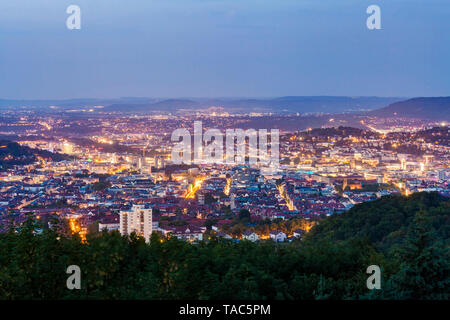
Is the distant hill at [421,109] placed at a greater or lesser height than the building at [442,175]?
greater

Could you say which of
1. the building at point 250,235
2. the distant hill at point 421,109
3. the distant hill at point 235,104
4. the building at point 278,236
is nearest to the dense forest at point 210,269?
the building at point 250,235

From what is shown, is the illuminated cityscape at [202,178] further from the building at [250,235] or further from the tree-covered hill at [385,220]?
the tree-covered hill at [385,220]

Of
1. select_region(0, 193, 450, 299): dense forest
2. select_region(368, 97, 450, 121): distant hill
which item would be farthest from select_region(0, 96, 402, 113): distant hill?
select_region(0, 193, 450, 299): dense forest

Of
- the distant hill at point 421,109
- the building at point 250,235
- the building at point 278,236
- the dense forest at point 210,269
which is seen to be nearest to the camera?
the dense forest at point 210,269

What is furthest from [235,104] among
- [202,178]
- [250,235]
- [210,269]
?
[210,269]

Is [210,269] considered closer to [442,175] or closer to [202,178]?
[202,178]
